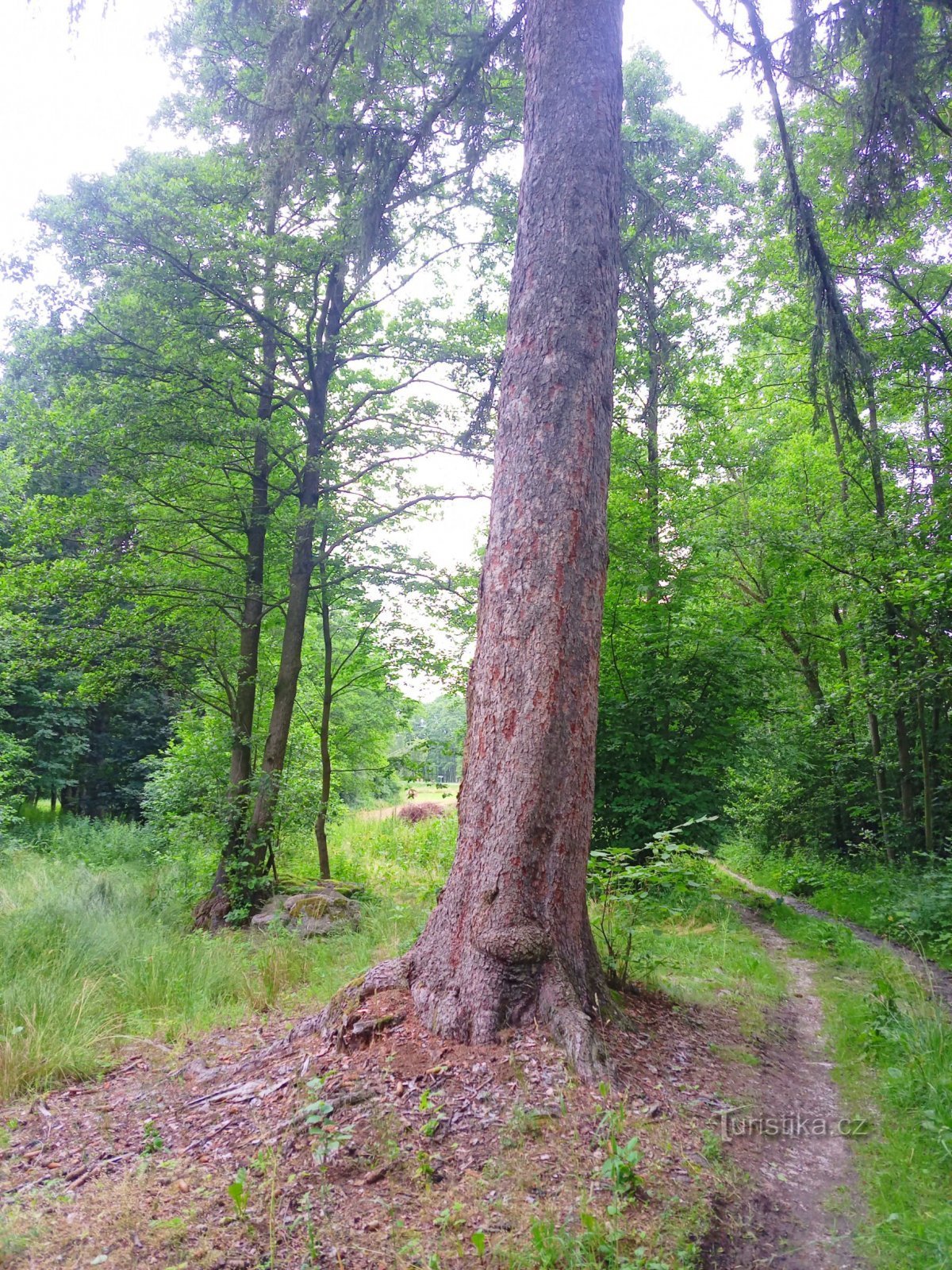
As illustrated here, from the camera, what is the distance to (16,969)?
206 inches

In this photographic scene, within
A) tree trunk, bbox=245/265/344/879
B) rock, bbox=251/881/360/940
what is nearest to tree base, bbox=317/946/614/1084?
rock, bbox=251/881/360/940

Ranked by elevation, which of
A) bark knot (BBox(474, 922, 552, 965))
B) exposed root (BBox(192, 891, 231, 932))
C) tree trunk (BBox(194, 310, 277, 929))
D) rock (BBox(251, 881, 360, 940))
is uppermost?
tree trunk (BBox(194, 310, 277, 929))

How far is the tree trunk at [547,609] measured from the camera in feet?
11.0

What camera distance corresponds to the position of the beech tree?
3354 millimetres

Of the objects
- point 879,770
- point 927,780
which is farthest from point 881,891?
point 879,770

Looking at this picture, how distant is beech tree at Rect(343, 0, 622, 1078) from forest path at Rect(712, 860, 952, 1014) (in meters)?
2.86

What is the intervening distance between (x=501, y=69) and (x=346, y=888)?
9.76 m

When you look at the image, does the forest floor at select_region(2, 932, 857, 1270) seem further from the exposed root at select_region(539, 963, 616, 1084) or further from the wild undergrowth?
the wild undergrowth

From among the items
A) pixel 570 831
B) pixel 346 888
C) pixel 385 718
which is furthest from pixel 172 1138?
pixel 385 718

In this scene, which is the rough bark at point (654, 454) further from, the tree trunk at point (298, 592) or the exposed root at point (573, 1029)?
the exposed root at point (573, 1029)

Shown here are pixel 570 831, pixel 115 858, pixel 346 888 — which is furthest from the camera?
pixel 115 858

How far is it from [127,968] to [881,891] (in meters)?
9.19

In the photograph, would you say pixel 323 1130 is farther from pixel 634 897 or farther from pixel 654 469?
pixel 654 469

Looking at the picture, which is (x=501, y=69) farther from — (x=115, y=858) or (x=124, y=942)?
(x=115, y=858)
